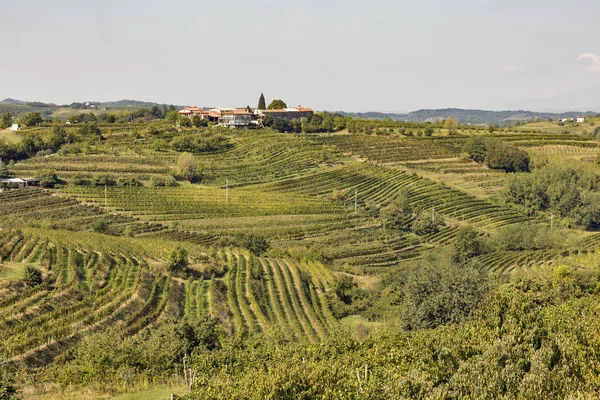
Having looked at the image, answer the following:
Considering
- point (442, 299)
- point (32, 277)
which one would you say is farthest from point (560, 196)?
point (32, 277)

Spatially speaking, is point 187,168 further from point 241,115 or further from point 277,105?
point 277,105

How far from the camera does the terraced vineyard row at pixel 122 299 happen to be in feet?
72.5

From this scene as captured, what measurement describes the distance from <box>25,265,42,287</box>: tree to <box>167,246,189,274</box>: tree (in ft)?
28.4

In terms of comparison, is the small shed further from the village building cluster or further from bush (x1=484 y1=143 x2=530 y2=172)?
bush (x1=484 y1=143 x2=530 y2=172)

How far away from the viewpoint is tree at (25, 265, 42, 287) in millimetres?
25859

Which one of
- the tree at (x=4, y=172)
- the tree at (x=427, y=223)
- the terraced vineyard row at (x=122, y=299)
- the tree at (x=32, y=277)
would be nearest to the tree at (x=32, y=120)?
the tree at (x=4, y=172)

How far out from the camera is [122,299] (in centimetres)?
2670

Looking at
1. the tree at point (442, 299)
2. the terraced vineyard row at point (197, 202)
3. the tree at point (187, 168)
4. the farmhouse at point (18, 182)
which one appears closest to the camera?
the tree at point (442, 299)

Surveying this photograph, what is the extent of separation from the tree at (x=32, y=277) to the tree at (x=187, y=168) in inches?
1656

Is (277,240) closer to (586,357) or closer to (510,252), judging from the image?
(510,252)

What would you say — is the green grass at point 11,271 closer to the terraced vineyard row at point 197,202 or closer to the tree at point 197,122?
the terraced vineyard row at point 197,202

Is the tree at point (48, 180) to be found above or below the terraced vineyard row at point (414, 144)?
below

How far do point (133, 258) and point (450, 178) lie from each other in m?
55.4

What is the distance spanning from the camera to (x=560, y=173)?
7894 centimetres
